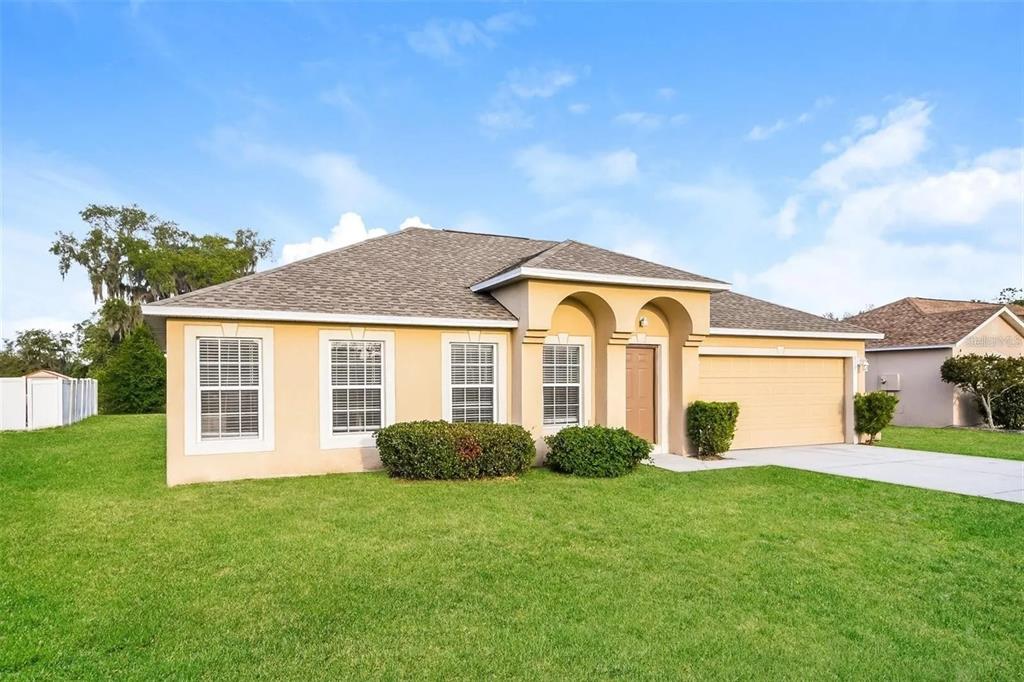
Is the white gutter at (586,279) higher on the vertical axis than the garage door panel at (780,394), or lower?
higher

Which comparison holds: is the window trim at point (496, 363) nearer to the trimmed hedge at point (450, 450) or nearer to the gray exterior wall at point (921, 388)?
the trimmed hedge at point (450, 450)

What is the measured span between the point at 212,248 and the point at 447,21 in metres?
34.7

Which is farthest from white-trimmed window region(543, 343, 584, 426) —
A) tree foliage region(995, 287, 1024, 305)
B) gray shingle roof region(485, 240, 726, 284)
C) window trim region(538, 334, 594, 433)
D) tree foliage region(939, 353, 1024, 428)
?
tree foliage region(995, 287, 1024, 305)

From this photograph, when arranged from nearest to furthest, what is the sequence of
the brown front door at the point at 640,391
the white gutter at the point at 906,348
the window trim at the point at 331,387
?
the window trim at the point at 331,387 → the brown front door at the point at 640,391 → the white gutter at the point at 906,348

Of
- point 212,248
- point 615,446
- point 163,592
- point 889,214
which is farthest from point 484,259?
point 212,248

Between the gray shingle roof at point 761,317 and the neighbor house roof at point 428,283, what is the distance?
35mm

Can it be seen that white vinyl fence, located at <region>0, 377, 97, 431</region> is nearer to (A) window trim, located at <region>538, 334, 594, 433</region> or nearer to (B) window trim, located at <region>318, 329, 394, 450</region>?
(B) window trim, located at <region>318, 329, 394, 450</region>

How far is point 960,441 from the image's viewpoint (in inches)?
632

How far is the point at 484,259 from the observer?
15.0 meters

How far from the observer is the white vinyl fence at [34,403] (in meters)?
19.0

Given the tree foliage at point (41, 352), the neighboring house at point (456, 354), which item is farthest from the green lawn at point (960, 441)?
the tree foliage at point (41, 352)

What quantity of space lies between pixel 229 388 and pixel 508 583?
690 centimetres

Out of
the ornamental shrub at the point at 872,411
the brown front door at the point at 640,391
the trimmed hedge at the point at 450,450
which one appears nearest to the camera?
the trimmed hedge at the point at 450,450

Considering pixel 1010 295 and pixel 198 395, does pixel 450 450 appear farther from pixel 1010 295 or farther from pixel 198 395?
pixel 1010 295
